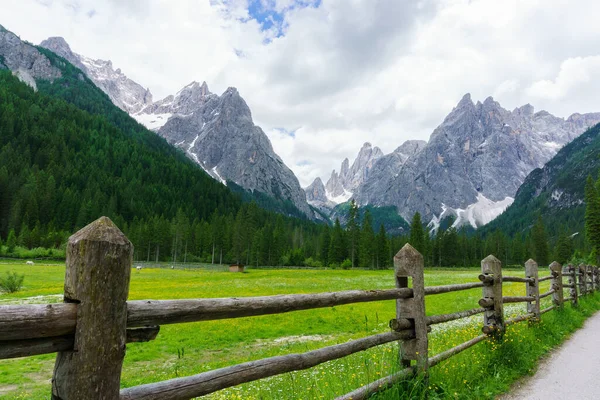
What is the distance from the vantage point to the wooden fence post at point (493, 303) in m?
10.4

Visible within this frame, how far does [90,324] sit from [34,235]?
427 ft

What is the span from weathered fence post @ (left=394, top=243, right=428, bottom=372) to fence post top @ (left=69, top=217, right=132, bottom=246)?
5.29 meters

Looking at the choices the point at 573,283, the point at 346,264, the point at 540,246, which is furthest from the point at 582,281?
the point at 540,246

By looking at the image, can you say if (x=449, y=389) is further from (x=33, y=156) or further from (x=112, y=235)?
(x=33, y=156)

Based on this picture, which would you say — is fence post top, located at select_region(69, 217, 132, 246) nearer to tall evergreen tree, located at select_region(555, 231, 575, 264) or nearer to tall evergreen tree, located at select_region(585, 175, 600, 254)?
tall evergreen tree, located at select_region(585, 175, 600, 254)

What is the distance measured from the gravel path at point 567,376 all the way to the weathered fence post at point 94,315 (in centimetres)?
787

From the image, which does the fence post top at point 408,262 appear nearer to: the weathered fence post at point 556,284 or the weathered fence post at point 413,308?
the weathered fence post at point 413,308

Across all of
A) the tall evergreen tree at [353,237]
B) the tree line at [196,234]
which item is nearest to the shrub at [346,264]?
the tree line at [196,234]

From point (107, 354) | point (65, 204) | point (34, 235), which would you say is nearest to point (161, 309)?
point (107, 354)

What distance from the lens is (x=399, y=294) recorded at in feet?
22.7

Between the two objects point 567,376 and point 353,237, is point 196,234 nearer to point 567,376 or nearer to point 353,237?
point 353,237

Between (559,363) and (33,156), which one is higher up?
(33,156)

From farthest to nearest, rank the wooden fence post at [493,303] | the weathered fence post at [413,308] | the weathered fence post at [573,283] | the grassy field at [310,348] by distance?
the weathered fence post at [573,283]
the wooden fence post at [493,303]
the grassy field at [310,348]
the weathered fence post at [413,308]

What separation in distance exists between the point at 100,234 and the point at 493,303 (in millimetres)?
10774
